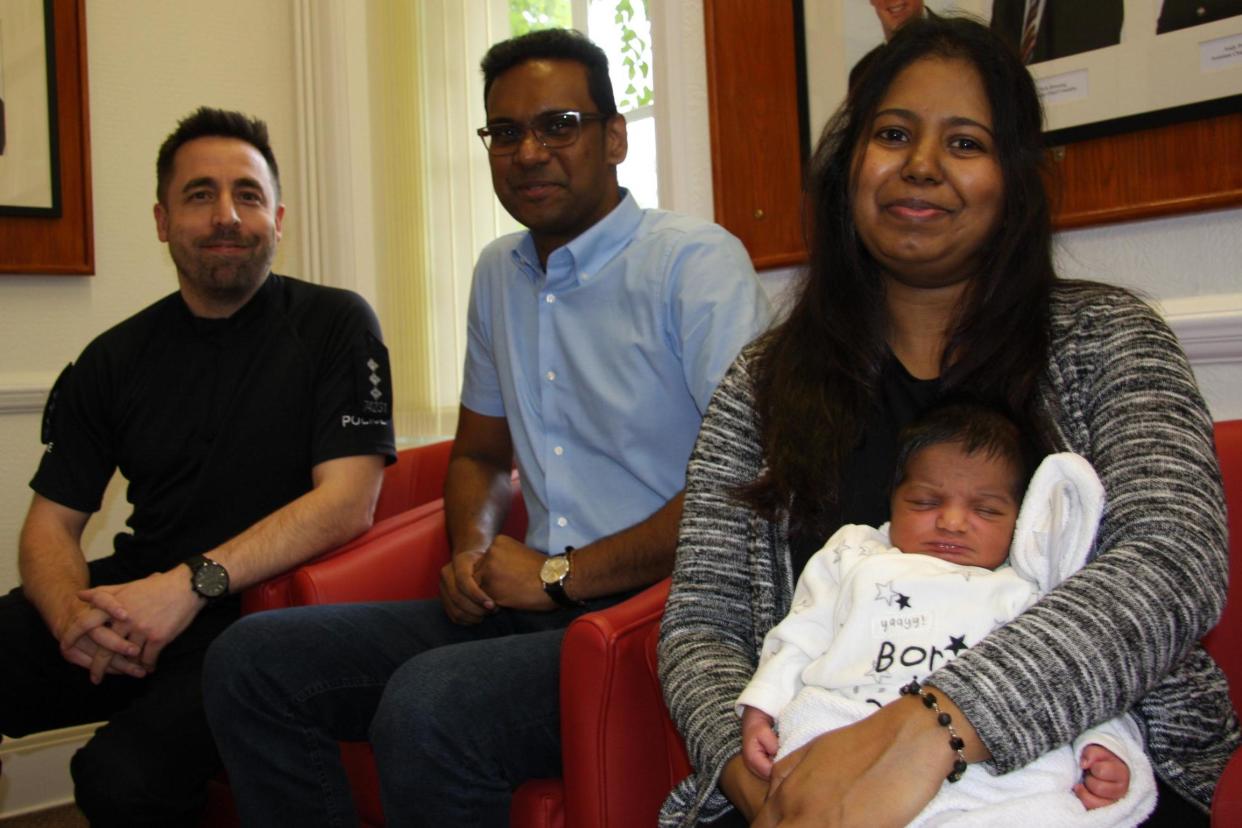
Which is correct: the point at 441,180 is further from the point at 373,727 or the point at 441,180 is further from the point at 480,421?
the point at 373,727

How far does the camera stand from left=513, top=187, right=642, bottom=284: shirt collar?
6.81ft

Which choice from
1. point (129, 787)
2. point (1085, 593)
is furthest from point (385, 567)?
point (1085, 593)

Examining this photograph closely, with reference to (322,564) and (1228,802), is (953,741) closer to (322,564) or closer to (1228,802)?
(1228,802)

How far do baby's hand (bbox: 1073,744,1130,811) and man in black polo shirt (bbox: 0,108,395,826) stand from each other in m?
1.52

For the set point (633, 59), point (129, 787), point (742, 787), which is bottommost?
point (129, 787)

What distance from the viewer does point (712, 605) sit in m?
1.47

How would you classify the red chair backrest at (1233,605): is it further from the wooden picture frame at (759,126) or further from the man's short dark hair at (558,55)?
the man's short dark hair at (558,55)

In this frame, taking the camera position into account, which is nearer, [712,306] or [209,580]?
[712,306]

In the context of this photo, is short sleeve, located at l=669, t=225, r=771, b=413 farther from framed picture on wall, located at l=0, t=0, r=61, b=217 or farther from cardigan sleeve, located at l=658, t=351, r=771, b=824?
framed picture on wall, located at l=0, t=0, r=61, b=217

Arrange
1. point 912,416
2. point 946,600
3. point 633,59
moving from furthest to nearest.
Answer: point 633,59 → point 912,416 → point 946,600

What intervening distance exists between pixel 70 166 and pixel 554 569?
238cm

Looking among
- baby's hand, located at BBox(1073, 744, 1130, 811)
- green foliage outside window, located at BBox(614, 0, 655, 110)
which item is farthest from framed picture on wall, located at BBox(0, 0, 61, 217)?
baby's hand, located at BBox(1073, 744, 1130, 811)

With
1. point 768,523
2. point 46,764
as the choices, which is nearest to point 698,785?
point 768,523

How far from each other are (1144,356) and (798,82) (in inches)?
50.2
